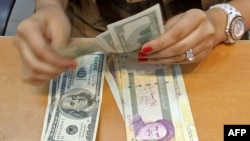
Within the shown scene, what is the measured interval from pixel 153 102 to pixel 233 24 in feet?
0.77

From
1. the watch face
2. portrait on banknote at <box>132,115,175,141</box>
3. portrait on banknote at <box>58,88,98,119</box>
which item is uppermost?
the watch face

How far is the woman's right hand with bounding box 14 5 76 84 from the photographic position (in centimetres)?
67

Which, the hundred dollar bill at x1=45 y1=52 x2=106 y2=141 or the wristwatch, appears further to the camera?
the wristwatch

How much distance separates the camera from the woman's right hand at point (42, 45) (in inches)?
26.2

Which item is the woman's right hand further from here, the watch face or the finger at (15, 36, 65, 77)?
the watch face

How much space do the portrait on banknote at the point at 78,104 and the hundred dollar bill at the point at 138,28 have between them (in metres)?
0.11

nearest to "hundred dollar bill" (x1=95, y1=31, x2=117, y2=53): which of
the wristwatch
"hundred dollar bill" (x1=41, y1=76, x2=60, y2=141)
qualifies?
"hundred dollar bill" (x1=41, y1=76, x2=60, y2=141)

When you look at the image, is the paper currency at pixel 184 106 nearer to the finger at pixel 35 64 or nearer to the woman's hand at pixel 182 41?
the woman's hand at pixel 182 41

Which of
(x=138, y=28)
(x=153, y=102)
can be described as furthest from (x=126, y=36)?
(x=153, y=102)

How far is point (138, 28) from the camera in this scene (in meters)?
0.68

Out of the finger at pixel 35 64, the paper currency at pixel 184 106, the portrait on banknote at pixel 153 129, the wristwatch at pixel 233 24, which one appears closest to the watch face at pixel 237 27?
the wristwatch at pixel 233 24

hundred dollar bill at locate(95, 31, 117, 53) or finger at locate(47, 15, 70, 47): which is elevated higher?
finger at locate(47, 15, 70, 47)

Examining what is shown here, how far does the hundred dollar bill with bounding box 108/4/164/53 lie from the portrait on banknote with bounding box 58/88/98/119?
0.35 ft

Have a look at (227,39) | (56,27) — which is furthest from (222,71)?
(56,27)
